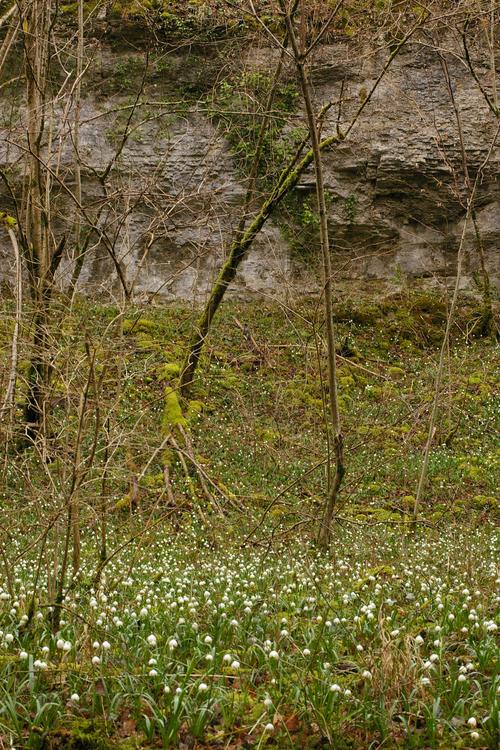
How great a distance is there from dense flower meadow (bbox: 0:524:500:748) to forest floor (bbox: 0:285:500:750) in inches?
0.7

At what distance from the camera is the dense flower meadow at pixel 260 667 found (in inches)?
146

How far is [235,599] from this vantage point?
20.1 ft

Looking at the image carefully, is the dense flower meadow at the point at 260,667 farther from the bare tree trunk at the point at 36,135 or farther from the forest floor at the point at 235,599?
the bare tree trunk at the point at 36,135

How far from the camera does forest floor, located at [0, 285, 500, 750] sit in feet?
12.4

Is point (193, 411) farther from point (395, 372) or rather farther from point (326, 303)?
point (326, 303)

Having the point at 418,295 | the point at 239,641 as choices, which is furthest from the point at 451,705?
the point at 418,295

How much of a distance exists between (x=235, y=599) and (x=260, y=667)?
165 cm

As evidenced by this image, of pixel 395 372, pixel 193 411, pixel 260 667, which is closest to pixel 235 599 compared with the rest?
pixel 260 667

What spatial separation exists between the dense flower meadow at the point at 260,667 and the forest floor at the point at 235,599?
2cm

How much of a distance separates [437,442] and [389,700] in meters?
11.7

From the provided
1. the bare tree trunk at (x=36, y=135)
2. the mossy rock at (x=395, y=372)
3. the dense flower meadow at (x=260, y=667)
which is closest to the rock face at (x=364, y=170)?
the mossy rock at (x=395, y=372)

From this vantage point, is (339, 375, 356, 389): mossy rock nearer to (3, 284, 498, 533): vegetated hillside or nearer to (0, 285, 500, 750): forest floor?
(3, 284, 498, 533): vegetated hillside

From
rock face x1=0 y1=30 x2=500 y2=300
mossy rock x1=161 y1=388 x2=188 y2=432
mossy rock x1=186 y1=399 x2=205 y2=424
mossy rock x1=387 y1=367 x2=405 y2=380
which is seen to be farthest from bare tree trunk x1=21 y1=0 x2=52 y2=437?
mossy rock x1=387 y1=367 x2=405 y2=380

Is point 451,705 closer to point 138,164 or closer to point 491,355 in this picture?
point 491,355
